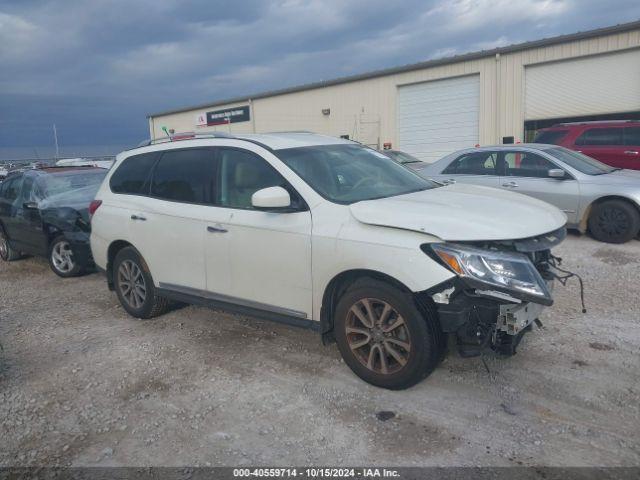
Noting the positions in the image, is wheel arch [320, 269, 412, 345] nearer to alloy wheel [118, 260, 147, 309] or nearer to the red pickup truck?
alloy wheel [118, 260, 147, 309]

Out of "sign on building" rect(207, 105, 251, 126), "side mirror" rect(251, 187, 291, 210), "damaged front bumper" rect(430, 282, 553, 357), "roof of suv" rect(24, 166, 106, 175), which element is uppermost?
"sign on building" rect(207, 105, 251, 126)

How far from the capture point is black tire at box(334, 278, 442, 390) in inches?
135

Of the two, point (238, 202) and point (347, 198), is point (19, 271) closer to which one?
point (238, 202)

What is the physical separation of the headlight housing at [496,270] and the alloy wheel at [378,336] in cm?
53

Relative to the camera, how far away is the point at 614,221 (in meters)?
7.77

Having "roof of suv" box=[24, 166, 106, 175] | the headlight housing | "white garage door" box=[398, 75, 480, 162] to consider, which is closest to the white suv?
the headlight housing

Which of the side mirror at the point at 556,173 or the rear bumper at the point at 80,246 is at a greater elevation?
the side mirror at the point at 556,173

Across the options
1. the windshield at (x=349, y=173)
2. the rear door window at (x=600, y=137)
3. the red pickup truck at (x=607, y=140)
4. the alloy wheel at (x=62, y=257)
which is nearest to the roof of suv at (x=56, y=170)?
the alloy wheel at (x=62, y=257)

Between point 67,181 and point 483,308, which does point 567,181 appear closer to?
point 483,308

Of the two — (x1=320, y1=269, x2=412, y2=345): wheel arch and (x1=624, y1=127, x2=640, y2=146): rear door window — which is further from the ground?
(x1=624, y1=127, x2=640, y2=146): rear door window

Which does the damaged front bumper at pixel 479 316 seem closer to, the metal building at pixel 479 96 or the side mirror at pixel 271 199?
the side mirror at pixel 271 199

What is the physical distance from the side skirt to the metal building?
14.9 meters

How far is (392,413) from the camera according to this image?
137 inches

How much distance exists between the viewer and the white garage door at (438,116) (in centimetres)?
1981
